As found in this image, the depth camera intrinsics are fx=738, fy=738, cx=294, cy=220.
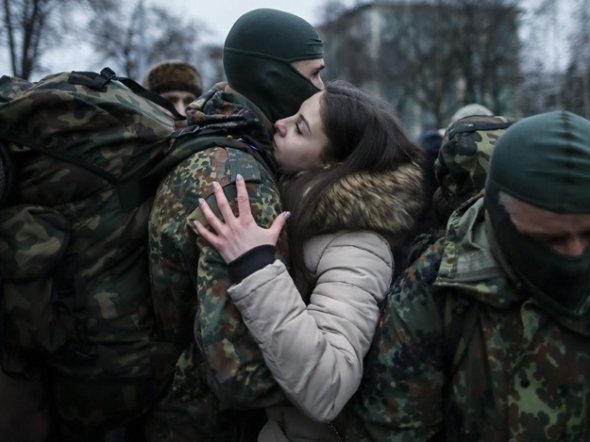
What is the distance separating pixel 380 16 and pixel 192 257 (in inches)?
1351

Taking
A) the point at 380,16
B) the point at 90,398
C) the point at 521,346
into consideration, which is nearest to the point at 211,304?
the point at 90,398

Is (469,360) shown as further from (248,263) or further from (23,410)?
(23,410)

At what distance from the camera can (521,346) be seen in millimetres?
1903

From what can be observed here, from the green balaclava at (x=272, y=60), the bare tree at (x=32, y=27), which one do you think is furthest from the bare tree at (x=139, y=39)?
the green balaclava at (x=272, y=60)

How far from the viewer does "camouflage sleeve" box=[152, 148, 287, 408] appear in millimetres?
1992

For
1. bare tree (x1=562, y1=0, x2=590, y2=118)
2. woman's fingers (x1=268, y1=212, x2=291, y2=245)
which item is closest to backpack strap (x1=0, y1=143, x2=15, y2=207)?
woman's fingers (x1=268, y1=212, x2=291, y2=245)

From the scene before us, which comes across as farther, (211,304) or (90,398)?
(90,398)

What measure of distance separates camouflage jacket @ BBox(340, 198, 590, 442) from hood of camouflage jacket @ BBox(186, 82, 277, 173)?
66 cm

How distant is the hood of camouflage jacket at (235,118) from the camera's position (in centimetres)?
234

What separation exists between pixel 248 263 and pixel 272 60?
0.90 meters

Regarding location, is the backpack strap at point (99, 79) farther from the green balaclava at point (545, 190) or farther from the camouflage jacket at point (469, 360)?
the green balaclava at point (545, 190)

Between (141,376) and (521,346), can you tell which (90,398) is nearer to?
(141,376)

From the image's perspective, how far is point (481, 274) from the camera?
76.3 inches

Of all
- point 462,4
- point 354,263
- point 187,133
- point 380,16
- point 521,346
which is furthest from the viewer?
point 380,16
